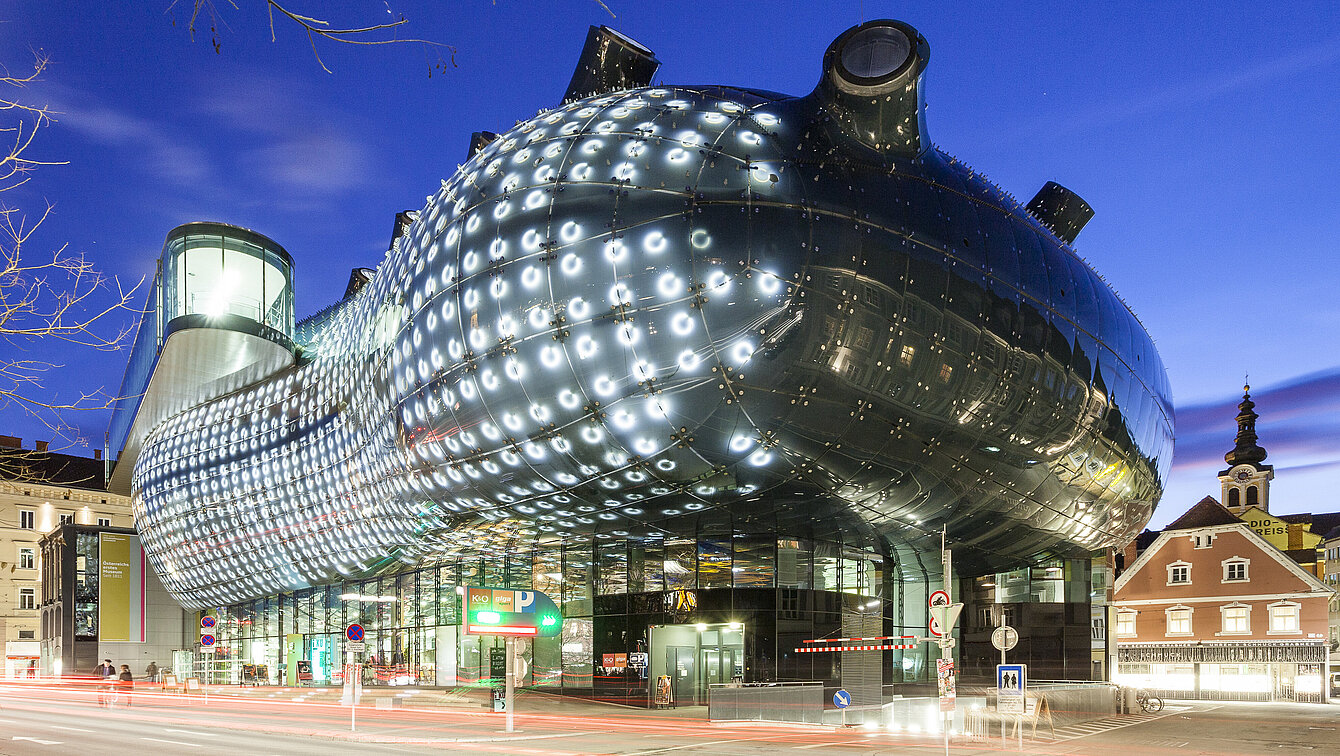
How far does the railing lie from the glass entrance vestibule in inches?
184

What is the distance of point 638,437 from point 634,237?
474cm

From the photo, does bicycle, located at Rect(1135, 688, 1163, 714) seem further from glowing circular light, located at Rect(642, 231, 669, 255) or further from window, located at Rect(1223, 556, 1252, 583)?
glowing circular light, located at Rect(642, 231, 669, 255)

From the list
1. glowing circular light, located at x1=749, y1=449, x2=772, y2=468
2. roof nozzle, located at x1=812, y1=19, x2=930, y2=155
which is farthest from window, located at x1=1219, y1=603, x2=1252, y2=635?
roof nozzle, located at x1=812, y1=19, x2=930, y2=155

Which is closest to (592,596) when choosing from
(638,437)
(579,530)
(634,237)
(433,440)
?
(579,530)

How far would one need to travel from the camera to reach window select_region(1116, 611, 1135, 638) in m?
55.0

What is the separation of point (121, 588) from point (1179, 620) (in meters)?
58.3

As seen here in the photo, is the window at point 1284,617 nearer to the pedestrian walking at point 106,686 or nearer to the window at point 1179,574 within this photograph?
the window at point 1179,574

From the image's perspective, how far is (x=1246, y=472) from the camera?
92438 mm

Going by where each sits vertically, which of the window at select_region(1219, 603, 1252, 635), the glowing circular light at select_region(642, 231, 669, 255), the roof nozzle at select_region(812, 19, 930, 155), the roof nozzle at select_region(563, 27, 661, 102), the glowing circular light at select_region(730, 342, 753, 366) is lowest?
the window at select_region(1219, 603, 1252, 635)

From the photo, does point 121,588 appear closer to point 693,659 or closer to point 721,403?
point 693,659

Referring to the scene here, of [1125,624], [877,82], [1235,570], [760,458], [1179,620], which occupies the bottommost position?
[1125,624]

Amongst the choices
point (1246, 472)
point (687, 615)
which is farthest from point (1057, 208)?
point (1246, 472)

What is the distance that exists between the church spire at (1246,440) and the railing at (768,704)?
86.1 meters

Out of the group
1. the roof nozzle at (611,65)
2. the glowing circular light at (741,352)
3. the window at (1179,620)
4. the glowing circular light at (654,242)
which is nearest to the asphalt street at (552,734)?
the glowing circular light at (741,352)
